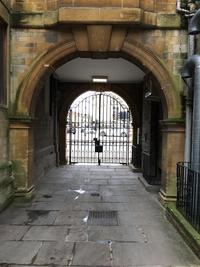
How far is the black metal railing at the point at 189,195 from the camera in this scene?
557 centimetres

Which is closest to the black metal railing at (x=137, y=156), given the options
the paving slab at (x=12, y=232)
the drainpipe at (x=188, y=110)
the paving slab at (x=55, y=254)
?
the drainpipe at (x=188, y=110)

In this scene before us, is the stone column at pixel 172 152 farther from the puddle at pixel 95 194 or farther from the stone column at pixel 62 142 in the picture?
the stone column at pixel 62 142

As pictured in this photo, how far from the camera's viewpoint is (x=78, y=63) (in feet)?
37.5

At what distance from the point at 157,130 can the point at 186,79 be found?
407cm

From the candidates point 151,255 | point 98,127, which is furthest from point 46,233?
point 98,127

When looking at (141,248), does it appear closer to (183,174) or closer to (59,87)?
(183,174)

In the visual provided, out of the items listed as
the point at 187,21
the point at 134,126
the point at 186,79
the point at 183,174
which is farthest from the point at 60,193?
the point at 134,126

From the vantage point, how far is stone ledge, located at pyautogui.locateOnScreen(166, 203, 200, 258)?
496 cm

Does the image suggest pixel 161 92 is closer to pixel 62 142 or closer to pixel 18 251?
pixel 18 251

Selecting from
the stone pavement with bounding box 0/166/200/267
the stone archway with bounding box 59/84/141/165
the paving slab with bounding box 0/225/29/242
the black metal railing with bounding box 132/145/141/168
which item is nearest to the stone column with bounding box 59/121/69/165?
the stone archway with bounding box 59/84/141/165

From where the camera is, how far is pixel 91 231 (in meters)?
5.97

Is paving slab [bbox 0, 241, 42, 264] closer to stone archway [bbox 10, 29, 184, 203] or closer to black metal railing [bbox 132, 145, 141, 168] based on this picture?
stone archway [bbox 10, 29, 184, 203]

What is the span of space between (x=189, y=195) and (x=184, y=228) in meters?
0.69

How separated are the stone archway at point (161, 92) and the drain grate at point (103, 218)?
53.5 inches
